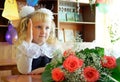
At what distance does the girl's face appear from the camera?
160 cm

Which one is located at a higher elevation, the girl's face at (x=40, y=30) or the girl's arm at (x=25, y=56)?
the girl's face at (x=40, y=30)

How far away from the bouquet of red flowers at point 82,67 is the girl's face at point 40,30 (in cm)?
80

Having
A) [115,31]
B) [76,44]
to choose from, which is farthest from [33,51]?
[115,31]

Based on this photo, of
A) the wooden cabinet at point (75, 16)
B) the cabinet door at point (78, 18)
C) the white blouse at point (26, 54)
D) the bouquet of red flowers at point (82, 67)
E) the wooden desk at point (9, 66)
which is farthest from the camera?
the cabinet door at point (78, 18)

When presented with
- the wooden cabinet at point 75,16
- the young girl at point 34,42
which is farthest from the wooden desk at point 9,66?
the wooden cabinet at point 75,16

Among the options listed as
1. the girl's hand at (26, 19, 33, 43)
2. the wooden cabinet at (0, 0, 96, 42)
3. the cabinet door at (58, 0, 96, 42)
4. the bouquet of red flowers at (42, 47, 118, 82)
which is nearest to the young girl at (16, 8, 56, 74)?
the girl's hand at (26, 19, 33, 43)

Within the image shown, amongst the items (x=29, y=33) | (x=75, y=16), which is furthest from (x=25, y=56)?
(x=75, y=16)

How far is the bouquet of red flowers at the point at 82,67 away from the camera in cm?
70

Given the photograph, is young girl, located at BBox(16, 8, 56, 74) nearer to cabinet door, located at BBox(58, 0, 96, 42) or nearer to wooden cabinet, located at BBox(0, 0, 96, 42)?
wooden cabinet, located at BBox(0, 0, 96, 42)

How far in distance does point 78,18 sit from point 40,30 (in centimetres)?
277

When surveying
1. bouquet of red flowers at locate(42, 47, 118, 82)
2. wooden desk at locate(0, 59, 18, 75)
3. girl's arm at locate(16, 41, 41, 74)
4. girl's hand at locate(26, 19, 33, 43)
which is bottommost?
wooden desk at locate(0, 59, 18, 75)

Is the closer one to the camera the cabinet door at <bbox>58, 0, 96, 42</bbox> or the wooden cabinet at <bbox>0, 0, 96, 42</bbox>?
the wooden cabinet at <bbox>0, 0, 96, 42</bbox>

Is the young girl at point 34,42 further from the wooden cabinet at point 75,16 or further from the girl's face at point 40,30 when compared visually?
the wooden cabinet at point 75,16

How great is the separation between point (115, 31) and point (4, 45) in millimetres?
1978
